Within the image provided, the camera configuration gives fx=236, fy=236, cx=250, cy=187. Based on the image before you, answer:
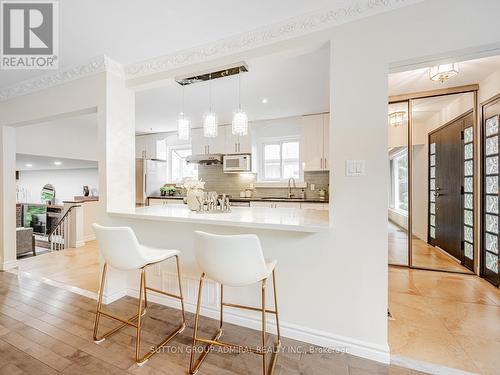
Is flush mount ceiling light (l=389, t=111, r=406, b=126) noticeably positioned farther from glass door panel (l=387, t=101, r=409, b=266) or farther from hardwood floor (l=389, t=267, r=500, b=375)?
hardwood floor (l=389, t=267, r=500, b=375)

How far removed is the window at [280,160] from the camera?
493 cm

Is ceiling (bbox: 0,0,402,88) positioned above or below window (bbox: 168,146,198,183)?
above

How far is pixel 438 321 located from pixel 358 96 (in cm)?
204

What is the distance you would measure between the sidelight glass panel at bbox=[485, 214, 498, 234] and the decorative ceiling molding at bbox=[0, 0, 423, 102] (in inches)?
99.6

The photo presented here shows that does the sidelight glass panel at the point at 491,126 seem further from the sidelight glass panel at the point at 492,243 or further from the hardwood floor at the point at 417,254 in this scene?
the hardwood floor at the point at 417,254

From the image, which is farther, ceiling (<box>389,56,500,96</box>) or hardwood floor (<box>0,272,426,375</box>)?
ceiling (<box>389,56,500,96</box>)

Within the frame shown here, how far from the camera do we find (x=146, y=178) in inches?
219

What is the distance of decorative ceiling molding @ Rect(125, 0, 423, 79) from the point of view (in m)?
1.63

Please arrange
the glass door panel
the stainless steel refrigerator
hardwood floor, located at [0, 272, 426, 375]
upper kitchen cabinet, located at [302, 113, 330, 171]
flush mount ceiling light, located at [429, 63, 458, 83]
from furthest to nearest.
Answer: the stainless steel refrigerator < upper kitchen cabinet, located at [302, 113, 330, 171] < the glass door panel < flush mount ceiling light, located at [429, 63, 458, 83] < hardwood floor, located at [0, 272, 426, 375]

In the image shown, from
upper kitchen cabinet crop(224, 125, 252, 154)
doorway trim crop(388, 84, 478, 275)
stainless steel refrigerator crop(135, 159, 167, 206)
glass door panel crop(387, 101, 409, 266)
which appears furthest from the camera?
stainless steel refrigerator crop(135, 159, 167, 206)

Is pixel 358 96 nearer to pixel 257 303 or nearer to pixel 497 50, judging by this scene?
pixel 497 50

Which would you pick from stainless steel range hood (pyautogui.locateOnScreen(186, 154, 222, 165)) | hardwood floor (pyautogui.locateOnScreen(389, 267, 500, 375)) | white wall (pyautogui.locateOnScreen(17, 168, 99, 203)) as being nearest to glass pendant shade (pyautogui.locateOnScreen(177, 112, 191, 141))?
stainless steel range hood (pyautogui.locateOnScreen(186, 154, 222, 165))

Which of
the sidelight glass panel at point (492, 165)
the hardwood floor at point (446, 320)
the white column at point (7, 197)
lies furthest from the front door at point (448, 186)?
the white column at point (7, 197)

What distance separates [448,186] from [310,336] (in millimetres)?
3038
